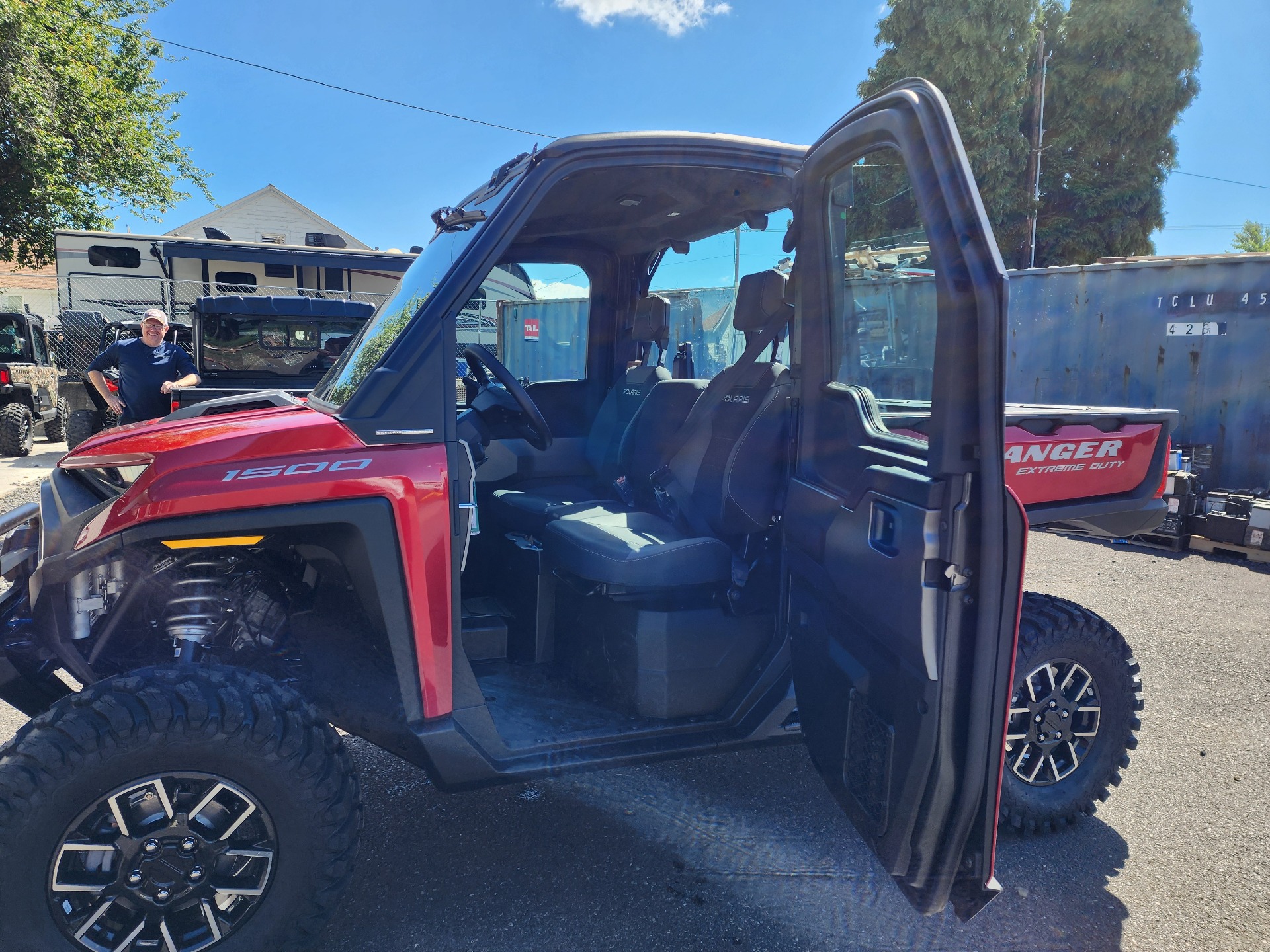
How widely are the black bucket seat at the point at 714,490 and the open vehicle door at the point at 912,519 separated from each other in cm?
30

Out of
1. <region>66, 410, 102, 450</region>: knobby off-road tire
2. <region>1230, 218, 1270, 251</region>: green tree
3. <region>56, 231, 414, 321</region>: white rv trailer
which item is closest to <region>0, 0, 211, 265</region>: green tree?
<region>56, 231, 414, 321</region>: white rv trailer

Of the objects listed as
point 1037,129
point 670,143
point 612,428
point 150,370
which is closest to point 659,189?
point 670,143

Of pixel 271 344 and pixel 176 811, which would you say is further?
pixel 271 344

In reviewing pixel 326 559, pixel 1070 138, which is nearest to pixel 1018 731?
pixel 326 559

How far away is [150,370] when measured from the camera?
726 centimetres

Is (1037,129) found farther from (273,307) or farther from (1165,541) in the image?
(273,307)

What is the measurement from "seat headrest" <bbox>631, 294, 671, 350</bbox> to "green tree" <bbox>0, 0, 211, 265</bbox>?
16.4 m

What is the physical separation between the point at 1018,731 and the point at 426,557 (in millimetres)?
2064

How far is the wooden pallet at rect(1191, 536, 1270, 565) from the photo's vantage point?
663 centimetres

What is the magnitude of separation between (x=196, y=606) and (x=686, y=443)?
1762 millimetres

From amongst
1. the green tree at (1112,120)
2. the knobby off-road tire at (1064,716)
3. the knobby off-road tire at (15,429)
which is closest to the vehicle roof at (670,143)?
the knobby off-road tire at (1064,716)

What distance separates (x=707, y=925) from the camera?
94.0 inches

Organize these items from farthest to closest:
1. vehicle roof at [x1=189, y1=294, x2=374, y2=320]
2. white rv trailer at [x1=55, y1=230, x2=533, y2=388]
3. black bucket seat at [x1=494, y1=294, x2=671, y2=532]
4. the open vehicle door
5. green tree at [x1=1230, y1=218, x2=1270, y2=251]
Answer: green tree at [x1=1230, y1=218, x2=1270, y2=251] → white rv trailer at [x1=55, y1=230, x2=533, y2=388] → vehicle roof at [x1=189, y1=294, x2=374, y2=320] → black bucket seat at [x1=494, y1=294, x2=671, y2=532] → the open vehicle door

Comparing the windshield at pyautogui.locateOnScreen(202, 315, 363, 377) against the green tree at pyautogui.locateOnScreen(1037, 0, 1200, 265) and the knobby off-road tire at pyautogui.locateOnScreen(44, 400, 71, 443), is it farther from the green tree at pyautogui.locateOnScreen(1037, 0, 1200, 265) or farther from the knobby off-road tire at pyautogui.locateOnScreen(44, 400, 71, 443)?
the green tree at pyautogui.locateOnScreen(1037, 0, 1200, 265)
